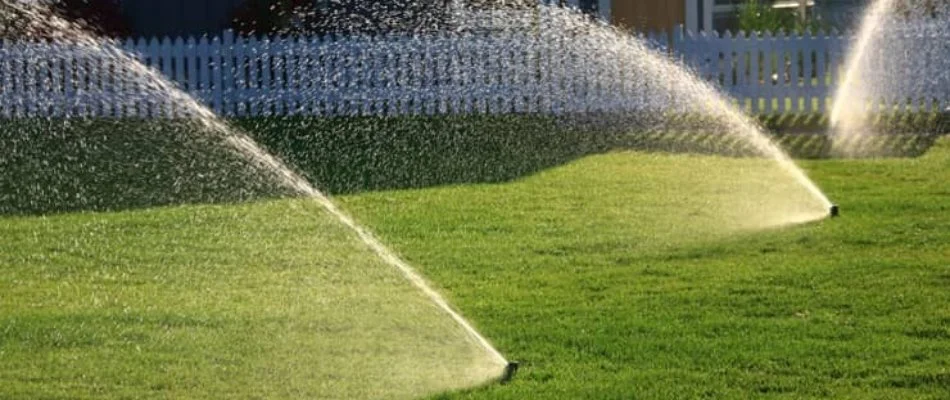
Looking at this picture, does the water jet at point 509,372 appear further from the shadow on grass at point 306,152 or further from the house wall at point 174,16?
the house wall at point 174,16

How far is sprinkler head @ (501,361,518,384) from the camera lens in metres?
7.62

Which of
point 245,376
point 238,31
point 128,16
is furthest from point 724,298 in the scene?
point 128,16

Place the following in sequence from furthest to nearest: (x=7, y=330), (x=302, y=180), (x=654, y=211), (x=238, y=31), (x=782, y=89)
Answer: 1. (x=238, y=31)
2. (x=782, y=89)
3. (x=302, y=180)
4. (x=654, y=211)
5. (x=7, y=330)

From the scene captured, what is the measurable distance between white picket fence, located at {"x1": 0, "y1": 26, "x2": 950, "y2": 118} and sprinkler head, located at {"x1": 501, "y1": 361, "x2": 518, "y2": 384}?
33.3 feet

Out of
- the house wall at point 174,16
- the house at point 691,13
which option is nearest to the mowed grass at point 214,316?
the house at point 691,13

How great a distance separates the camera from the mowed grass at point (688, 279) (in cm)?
762

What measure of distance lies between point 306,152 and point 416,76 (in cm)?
287

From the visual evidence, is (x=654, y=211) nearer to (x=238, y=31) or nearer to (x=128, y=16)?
(x=238, y=31)

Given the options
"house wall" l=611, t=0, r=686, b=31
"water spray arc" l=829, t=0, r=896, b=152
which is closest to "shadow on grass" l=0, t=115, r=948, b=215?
"water spray arc" l=829, t=0, r=896, b=152

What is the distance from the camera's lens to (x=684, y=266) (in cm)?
1007

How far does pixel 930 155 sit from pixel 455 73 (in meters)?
5.32

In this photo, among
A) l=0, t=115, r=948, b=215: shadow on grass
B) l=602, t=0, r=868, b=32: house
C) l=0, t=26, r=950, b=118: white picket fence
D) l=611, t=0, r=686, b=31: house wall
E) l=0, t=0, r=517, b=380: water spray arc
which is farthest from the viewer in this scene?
l=602, t=0, r=868, b=32: house

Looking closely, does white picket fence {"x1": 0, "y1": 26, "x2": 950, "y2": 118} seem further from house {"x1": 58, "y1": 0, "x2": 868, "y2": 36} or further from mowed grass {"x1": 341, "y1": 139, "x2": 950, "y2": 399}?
mowed grass {"x1": 341, "y1": 139, "x2": 950, "y2": 399}

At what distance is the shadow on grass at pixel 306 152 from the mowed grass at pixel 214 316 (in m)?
1.52
